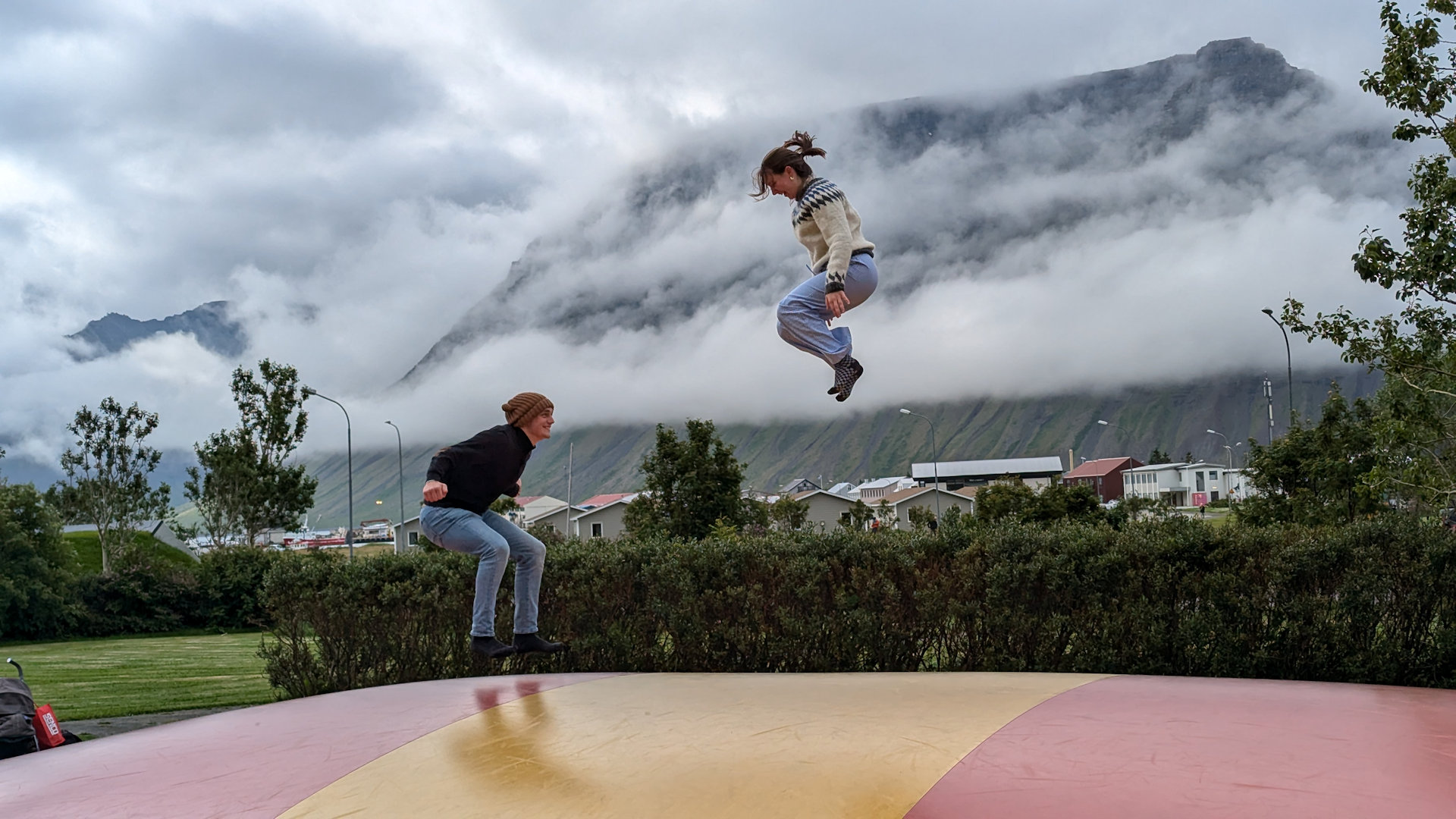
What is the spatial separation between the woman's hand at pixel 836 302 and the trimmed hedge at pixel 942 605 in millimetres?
2909

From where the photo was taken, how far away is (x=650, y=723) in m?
4.90

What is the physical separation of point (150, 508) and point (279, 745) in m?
68.0

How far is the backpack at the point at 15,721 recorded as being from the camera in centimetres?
654

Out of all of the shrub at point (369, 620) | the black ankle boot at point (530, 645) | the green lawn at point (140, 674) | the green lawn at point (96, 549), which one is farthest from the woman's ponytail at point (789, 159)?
the green lawn at point (96, 549)

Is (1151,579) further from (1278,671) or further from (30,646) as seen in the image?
(30,646)

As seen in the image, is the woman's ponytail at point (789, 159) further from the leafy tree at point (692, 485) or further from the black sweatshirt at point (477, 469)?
the leafy tree at point (692, 485)

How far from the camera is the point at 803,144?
6.36m

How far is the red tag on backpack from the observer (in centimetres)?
683

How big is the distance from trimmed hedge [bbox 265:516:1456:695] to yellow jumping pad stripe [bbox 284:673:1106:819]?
2301 millimetres

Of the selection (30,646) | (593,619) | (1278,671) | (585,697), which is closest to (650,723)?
(585,697)

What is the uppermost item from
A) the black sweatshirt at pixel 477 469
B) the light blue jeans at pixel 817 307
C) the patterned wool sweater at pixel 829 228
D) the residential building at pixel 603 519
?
the patterned wool sweater at pixel 829 228

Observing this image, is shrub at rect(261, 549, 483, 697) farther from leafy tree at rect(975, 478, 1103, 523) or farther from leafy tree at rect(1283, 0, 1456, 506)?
leafy tree at rect(975, 478, 1103, 523)

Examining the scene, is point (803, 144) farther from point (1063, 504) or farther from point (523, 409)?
point (1063, 504)

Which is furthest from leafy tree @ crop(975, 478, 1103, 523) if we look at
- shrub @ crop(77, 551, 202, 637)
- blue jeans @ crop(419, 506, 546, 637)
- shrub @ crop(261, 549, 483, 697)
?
blue jeans @ crop(419, 506, 546, 637)
